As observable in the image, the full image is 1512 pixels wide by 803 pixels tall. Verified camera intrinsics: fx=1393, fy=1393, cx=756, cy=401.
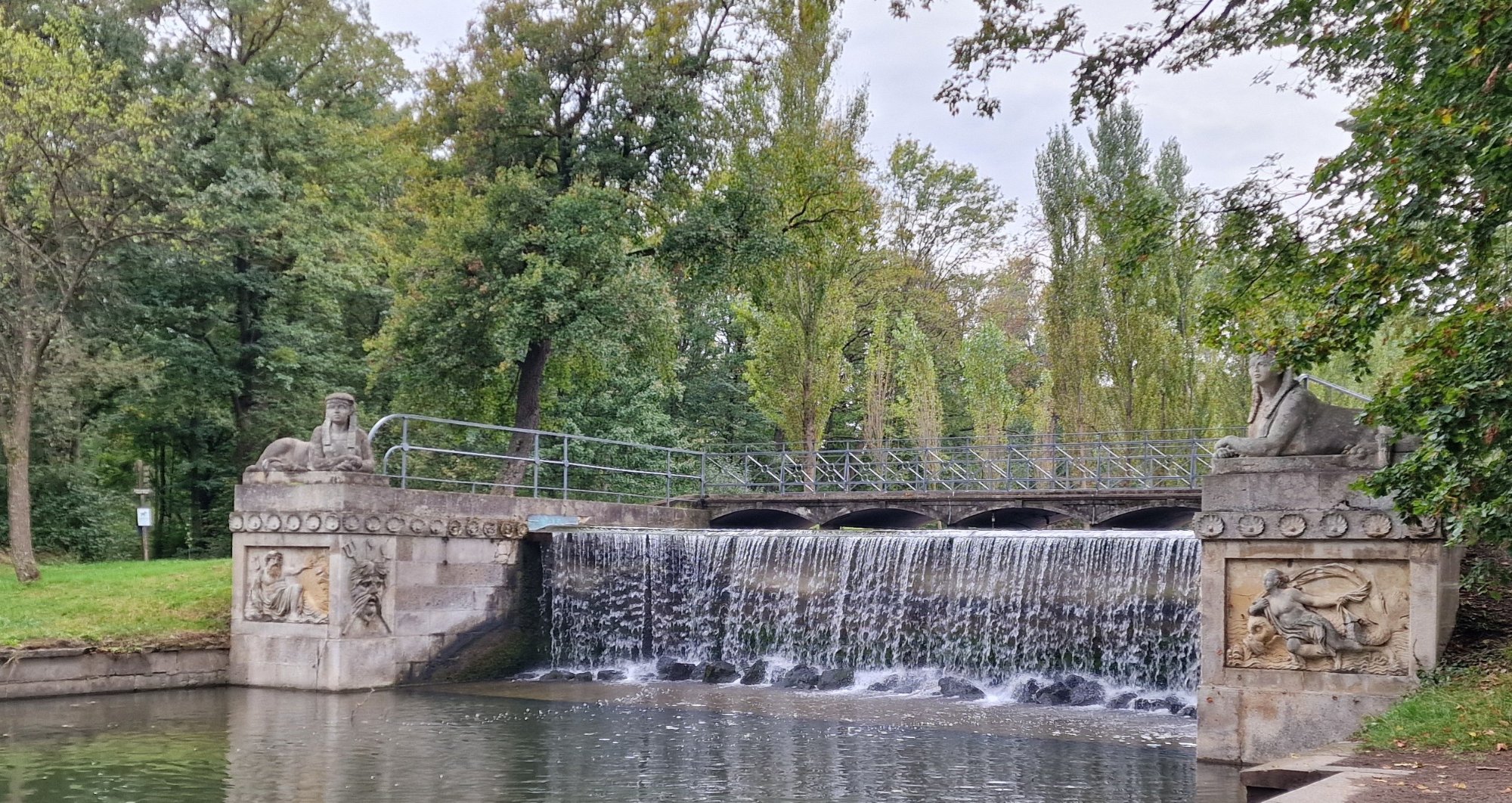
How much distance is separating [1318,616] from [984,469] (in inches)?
904

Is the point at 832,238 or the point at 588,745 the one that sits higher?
the point at 832,238

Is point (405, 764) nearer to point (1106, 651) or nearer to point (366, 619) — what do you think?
point (366, 619)

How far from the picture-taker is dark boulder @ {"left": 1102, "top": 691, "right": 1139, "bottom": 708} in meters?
14.0

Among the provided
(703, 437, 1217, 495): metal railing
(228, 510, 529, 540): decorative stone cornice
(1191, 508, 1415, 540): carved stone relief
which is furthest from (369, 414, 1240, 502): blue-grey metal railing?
(1191, 508, 1415, 540): carved stone relief

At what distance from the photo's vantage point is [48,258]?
1983 centimetres

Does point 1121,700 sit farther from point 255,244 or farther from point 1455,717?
point 255,244

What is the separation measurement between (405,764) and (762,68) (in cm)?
1809

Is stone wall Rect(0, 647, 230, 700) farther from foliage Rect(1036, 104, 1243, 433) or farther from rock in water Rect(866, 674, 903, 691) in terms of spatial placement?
foliage Rect(1036, 104, 1243, 433)

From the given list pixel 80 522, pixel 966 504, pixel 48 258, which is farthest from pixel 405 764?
pixel 80 522

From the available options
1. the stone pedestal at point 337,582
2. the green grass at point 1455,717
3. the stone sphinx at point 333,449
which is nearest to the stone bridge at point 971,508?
the stone pedestal at point 337,582

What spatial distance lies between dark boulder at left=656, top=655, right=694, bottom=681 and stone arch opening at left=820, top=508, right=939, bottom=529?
8.10 metres

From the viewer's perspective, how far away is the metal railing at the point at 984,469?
2491 centimetres

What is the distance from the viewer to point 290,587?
627 inches

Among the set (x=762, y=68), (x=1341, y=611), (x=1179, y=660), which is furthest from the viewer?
(x=762, y=68)
